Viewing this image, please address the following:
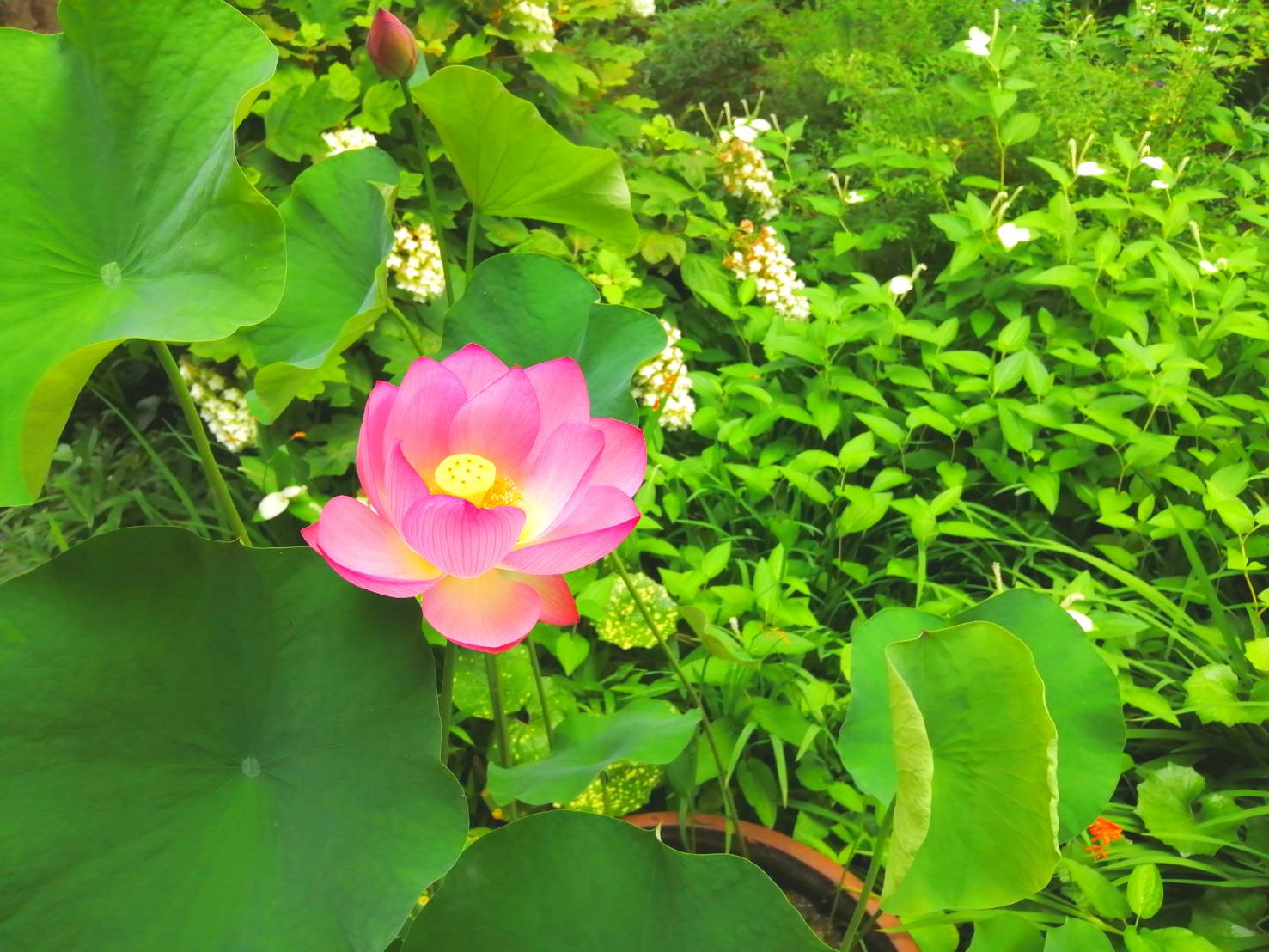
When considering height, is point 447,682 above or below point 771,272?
above

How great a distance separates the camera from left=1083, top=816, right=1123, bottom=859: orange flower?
33.7 inches

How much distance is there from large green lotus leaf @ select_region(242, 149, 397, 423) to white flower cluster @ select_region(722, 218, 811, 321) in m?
1.21

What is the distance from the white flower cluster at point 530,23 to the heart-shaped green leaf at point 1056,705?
4.58 feet

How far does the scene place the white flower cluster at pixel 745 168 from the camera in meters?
2.01

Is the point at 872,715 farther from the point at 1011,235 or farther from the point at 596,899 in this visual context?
the point at 1011,235

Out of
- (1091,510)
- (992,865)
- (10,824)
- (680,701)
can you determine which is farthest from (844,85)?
(10,824)

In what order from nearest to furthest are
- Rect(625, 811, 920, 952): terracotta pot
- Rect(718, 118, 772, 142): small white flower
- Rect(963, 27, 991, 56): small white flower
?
1. Rect(625, 811, 920, 952): terracotta pot
2. Rect(963, 27, 991, 56): small white flower
3. Rect(718, 118, 772, 142): small white flower

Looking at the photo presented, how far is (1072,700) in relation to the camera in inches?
21.6

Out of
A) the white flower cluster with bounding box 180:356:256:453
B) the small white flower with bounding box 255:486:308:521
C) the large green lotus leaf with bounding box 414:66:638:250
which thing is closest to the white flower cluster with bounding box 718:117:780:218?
the white flower cluster with bounding box 180:356:256:453

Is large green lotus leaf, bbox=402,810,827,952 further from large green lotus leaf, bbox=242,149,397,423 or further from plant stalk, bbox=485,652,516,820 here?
large green lotus leaf, bbox=242,149,397,423

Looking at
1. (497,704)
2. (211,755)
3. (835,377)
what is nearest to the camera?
(211,755)

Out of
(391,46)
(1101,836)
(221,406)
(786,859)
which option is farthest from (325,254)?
(221,406)

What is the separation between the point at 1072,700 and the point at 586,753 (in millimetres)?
303

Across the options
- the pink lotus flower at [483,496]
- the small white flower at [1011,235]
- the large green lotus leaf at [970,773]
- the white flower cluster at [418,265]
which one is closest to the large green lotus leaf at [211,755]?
the pink lotus flower at [483,496]
